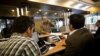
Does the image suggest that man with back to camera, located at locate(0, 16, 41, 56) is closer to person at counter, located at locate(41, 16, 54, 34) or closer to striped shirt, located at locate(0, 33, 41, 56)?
striped shirt, located at locate(0, 33, 41, 56)

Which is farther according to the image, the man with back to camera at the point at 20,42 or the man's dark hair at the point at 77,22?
the man's dark hair at the point at 77,22

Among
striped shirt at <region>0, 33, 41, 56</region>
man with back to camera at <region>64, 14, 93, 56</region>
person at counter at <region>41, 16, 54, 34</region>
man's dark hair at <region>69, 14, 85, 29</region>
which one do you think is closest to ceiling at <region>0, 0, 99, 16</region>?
person at counter at <region>41, 16, 54, 34</region>

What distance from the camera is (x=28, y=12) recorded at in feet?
14.5

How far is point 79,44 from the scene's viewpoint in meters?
2.11

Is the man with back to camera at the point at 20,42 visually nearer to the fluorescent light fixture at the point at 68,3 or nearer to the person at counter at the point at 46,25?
the person at counter at the point at 46,25

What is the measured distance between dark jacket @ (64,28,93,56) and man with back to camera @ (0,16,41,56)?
69cm

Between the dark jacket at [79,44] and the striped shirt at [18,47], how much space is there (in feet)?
2.45

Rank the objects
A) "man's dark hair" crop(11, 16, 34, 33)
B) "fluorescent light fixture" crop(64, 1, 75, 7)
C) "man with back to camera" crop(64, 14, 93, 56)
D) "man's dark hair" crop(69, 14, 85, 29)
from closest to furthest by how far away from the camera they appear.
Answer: "man's dark hair" crop(11, 16, 34, 33)
"man with back to camera" crop(64, 14, 93, 56)
"man's dark hair" crop(69, 14, 85, 29)
"fluorescent light fixture" crop(64, 1, 75, 7)

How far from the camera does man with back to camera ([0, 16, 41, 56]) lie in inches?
56.1

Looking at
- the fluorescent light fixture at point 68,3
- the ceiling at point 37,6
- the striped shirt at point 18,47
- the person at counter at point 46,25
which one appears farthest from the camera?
the fluorescent light fixture at point 68,3

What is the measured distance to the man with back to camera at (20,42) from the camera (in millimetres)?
1424

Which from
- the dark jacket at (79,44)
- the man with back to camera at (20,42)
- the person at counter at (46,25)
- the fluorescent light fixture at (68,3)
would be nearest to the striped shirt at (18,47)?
the man with back to camera at (20,42)

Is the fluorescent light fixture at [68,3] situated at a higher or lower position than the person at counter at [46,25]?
higher

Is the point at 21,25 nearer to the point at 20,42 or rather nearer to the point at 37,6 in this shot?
the point at 20,42
